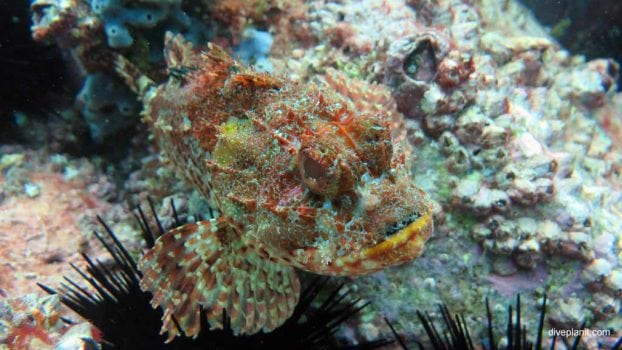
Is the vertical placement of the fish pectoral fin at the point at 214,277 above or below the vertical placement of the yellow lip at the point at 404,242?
below

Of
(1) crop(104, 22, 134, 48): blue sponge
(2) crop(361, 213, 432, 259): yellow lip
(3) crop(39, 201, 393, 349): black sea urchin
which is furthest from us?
(1) crop(104, 22, 134, 48): blue sponge

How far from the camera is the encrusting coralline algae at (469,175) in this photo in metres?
4.46

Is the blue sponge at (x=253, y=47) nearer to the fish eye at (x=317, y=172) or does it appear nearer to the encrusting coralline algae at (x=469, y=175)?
the encrusting coralline algae at (x=469, y=175)

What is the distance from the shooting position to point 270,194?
3.23m

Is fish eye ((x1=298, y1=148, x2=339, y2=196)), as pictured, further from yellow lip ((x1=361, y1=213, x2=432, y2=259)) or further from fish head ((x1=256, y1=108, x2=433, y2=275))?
yellow lip ((x1=361, y1=213, x2=432, y2=259))

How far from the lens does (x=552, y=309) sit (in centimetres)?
443

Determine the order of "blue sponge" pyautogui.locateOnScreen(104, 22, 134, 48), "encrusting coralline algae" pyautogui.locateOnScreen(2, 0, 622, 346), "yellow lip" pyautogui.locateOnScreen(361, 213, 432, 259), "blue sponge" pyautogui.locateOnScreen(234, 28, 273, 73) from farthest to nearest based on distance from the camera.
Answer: "blue sponge" pyautogui.locateOnScreen(234, 28, 273, 73) → "blue sponge" pyautogui.locateOnScreen(104, 22, 134, 48) → "encrusting coralline algae" pyautogui.locateOnScreen(2, 0, 622, 346) → "yellow lip" pyautogui.locateOnScreen(361, 213, 432, 259)

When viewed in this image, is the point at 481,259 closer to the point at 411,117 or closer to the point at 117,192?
the point at 411,117

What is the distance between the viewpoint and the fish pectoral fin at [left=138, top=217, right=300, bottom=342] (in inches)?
140

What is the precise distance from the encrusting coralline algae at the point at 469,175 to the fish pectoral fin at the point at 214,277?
969 millimetres

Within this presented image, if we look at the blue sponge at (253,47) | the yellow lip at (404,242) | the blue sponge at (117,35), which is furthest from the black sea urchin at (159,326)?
the blue sponge at (253,47)

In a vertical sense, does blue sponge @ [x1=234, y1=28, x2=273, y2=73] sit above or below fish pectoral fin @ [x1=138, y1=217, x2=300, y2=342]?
above

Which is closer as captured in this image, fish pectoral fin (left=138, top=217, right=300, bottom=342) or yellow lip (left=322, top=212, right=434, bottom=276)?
yellow lip (left=322, top=212, right=434, bottom=276)

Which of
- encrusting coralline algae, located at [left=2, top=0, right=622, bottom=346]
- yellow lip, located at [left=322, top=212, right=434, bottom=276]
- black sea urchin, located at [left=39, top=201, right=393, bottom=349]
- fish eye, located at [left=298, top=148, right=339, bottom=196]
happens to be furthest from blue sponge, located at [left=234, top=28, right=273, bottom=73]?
yellow lip, located at [left=322, top=212, right=434, bottom=276]
